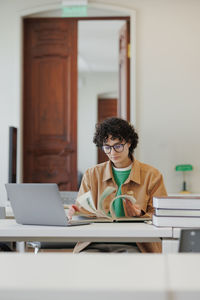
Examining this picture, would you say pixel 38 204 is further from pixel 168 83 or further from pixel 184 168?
pixel 168 83

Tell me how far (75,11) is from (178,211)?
4087mm

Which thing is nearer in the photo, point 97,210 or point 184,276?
point 184,276

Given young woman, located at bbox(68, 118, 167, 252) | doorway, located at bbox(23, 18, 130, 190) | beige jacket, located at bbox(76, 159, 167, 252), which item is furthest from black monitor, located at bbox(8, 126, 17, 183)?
beige jacket, located at bbox(76, 159, 167, 252)

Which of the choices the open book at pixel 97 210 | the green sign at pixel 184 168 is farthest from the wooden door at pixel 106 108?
the open book at pixel 97 210

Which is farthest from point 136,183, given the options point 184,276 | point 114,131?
point 184,276

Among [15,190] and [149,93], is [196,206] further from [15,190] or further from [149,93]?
[149,93]

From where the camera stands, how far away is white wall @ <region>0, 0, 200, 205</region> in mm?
5688

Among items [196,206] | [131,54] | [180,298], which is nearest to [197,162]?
[131,54]

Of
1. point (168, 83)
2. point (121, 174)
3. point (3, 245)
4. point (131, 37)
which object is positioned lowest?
point (3, 245)

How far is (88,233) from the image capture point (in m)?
2.29

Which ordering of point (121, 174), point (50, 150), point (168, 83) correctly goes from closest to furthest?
point (121, 174) < point (168, 83) < point (50, 150)

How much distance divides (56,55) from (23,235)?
4049mm

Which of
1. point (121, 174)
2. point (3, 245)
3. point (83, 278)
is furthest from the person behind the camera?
point (121, 174)

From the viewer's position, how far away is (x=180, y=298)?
506 mm
